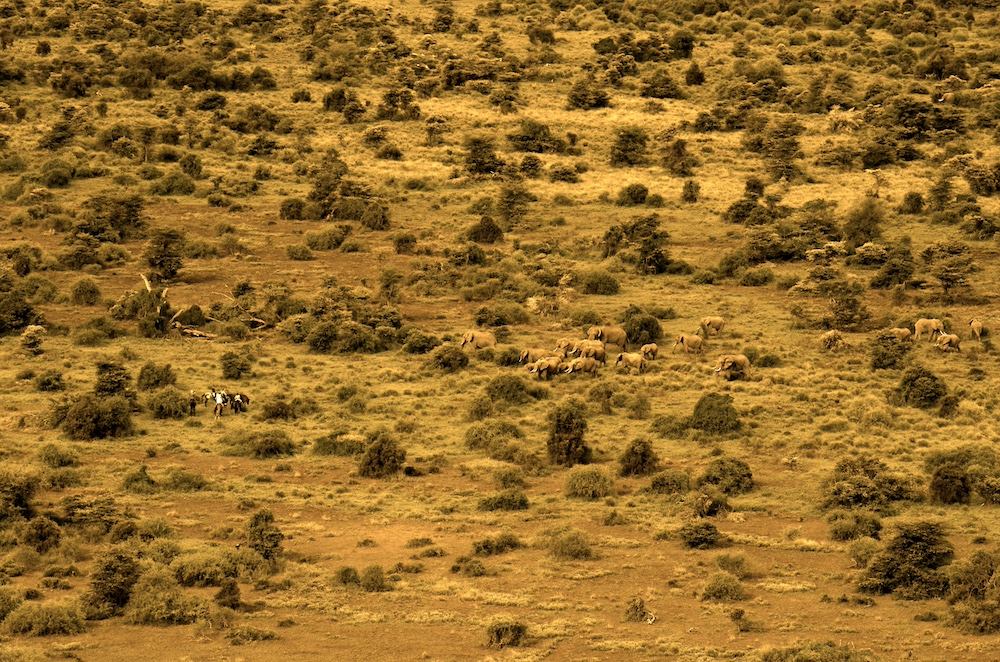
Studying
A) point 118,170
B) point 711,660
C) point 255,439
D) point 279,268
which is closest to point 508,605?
point 711,660

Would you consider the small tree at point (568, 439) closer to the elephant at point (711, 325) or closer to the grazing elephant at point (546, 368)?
the grazing elephant at point (546, 368)

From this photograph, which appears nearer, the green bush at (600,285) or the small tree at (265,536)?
the small tree at (265,536)

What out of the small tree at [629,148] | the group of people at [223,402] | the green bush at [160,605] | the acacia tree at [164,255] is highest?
the small tree at [629,148]

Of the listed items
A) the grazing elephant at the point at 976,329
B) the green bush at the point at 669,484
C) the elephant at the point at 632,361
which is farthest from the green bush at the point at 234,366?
the grazing elephant at the point at 976,329

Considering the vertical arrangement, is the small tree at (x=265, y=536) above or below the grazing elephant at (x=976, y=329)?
below

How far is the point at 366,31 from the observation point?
298 ft

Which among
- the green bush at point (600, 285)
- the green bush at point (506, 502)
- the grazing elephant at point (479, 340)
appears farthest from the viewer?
the green bush at point (600, 285)

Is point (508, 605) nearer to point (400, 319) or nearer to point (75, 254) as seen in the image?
point (400, 319)

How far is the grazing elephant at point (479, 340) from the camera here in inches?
1911

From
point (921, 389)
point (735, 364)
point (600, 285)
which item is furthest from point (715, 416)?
point (600, 285)

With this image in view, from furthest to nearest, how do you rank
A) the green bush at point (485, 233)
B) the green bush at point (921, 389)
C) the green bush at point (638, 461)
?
the green bush at point (485, 233), the green bush at point (921, 389), the green bush at point (638, 461)

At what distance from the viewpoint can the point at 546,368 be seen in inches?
1793

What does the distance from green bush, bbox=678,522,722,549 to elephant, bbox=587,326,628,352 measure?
15.1 m

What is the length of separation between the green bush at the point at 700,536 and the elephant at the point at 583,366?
1229 centimetres
